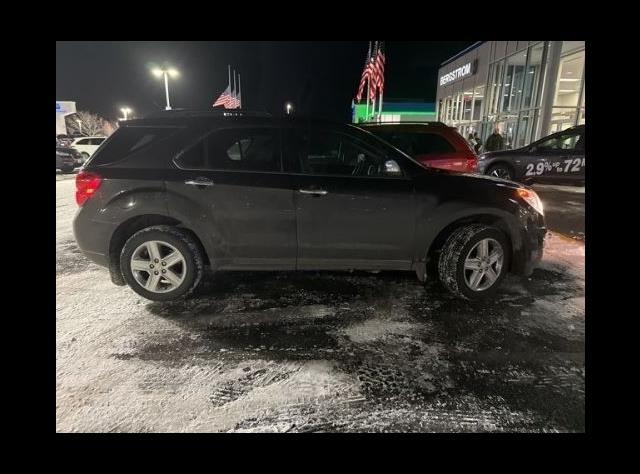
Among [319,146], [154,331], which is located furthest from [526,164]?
[154,331]

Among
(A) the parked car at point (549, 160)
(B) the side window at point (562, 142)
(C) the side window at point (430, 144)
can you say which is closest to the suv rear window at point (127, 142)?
(C) the side window at point (430, 144)

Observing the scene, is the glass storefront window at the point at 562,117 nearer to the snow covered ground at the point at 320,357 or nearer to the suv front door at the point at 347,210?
the snow covered ground at the point at 320,357

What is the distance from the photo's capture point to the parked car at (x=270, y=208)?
361 cm

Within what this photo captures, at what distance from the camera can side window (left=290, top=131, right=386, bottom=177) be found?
3.71 meters

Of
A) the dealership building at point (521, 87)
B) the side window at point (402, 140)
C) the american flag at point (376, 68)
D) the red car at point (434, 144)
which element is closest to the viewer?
the red car at point (434, 144)

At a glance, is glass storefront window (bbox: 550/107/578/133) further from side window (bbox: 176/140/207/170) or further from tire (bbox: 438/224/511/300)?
side window (bbox: 176/140/207/170)

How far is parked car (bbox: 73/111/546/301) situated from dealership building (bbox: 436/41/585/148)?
12914 millimetres

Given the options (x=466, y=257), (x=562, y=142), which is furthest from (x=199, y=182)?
(x=562, y=142)

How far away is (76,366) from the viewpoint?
2799mm

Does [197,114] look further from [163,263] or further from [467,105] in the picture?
[467,105]

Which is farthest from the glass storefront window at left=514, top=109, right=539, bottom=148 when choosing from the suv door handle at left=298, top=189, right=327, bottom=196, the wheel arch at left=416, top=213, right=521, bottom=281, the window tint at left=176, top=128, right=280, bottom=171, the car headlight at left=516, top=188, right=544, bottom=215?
the window tint at left=176, top=128, right=280, bottom=171

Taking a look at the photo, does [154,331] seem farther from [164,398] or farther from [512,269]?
[512,269]

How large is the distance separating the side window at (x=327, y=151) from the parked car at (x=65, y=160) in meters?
16.0
